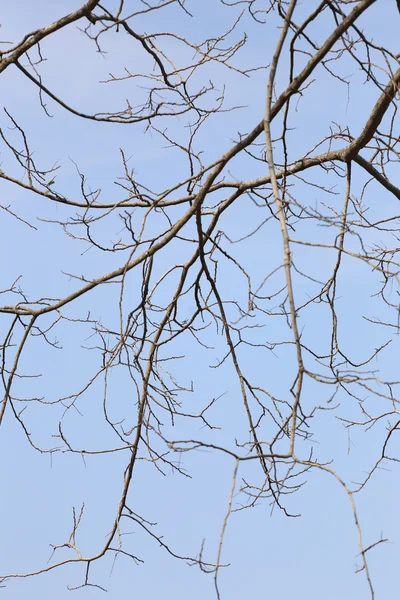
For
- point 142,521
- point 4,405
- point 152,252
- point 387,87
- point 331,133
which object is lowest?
point 142,521

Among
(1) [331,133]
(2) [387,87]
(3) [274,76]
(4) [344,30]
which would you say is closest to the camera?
(3) [274,76]

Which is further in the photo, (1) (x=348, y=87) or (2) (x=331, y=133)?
(2) (x=331, y=133)

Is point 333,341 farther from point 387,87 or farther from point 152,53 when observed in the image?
point 152,53

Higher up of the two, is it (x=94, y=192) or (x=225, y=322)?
(x=94, y=192)

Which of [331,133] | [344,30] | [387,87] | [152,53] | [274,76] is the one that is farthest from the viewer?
[331,133]

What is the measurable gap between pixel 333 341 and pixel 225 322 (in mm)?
488

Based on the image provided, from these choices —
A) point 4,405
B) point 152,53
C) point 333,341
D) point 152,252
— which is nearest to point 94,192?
point 152,252

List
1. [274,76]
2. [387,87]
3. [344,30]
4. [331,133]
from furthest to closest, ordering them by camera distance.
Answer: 1. [331,133]
2. [387,87]
3. [344,30]
4. [274,76]

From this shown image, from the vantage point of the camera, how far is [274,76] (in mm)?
2283

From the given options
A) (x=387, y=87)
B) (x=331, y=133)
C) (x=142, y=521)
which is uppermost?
(x=331, y=133)

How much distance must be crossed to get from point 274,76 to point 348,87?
102 cm

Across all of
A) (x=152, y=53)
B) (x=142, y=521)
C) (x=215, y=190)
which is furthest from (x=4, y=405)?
(x=152, y=53)

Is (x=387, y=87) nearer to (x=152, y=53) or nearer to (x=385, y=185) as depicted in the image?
(x=385, y=185)

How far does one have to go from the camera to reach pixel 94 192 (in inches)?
129
